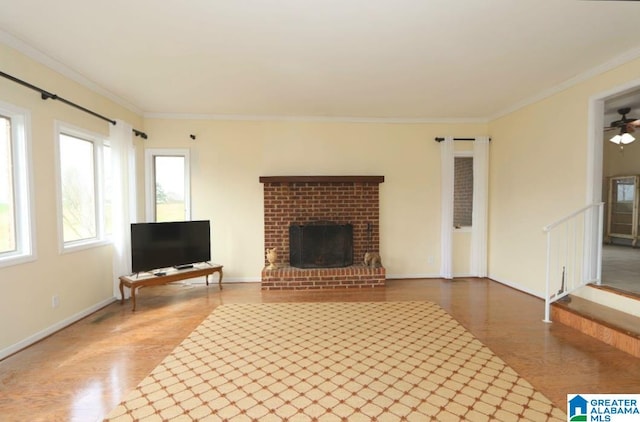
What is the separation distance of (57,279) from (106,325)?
0.70 metres

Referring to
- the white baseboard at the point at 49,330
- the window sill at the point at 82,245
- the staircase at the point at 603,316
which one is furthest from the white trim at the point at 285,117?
the white baseboard at the point at 49,330

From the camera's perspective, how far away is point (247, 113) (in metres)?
4.75

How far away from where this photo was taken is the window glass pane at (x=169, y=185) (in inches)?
192

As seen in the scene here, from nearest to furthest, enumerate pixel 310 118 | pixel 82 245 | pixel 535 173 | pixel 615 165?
pixel 82 245 → pixel 535 173 → pixel 310 118 → pixel 615 165

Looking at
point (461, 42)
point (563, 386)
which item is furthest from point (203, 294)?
point (461, 42)

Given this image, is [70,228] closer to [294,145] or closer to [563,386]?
[294,145]

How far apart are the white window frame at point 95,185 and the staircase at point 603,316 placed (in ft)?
17.9

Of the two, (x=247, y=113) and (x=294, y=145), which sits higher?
(x=247, y=113)

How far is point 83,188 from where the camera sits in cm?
371

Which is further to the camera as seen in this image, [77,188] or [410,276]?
[410,276]

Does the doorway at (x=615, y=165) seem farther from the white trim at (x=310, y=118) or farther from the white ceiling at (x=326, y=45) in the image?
the white trim at (x=310, y=118)

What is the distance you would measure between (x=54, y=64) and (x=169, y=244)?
2361 millimetres

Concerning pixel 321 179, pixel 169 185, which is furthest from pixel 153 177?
pixel 321 179

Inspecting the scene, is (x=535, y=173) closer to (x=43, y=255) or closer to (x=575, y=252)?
(x=575, y=252)
